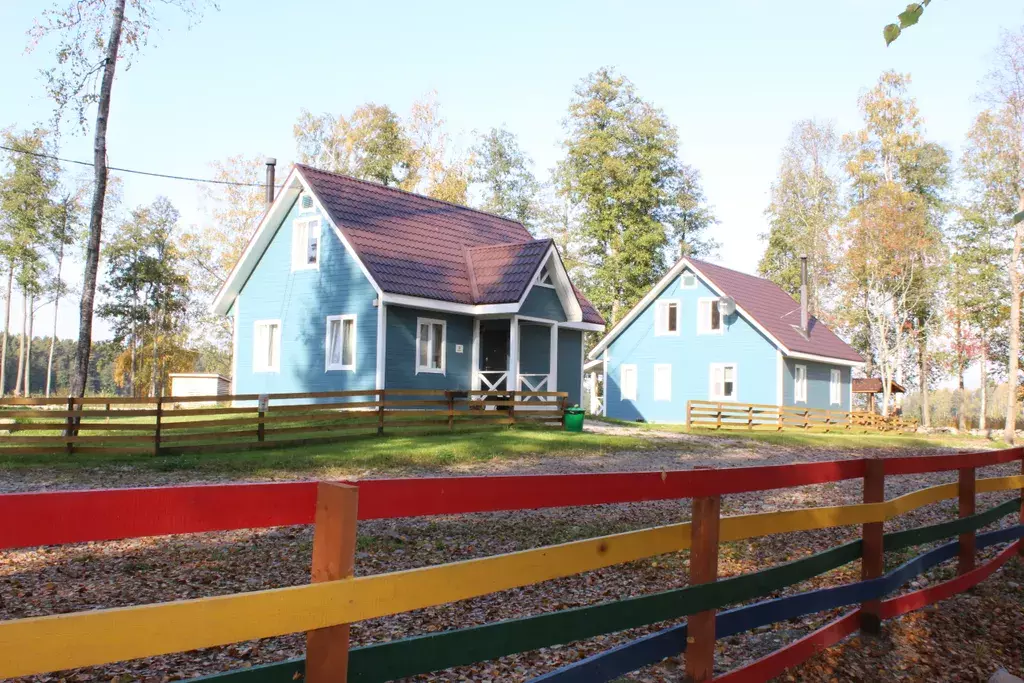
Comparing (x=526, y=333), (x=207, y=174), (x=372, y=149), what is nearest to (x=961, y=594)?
(x=526, y=333)

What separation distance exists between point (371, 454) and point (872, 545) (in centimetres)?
1008

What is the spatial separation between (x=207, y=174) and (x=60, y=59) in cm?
2655

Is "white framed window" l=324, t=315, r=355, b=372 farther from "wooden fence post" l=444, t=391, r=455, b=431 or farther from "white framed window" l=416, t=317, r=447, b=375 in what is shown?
"wooden fence post" l=444, t=391, r=455, b=431

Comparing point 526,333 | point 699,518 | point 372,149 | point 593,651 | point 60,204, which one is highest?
point 372,149

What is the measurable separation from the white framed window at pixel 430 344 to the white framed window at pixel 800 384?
1692cm

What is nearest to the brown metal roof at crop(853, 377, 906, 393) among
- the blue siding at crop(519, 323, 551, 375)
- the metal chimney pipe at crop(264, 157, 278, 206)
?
the blue siding at crop(519, 323, 551, 375)

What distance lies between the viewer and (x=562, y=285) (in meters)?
24.1

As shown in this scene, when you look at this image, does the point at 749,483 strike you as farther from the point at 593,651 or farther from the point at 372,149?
the point at 372,149

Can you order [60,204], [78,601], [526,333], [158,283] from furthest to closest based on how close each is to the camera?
[158,283], [60,204], [526,333], [78,601]

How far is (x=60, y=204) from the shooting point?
46.1 meters

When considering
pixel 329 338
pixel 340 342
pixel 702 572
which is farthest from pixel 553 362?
pixel 702 572

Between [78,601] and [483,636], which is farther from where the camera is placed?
[78,601]

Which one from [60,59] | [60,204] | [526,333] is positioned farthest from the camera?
[60,204]

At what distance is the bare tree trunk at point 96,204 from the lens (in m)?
18.4
